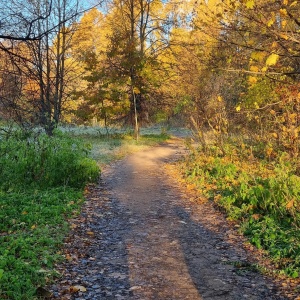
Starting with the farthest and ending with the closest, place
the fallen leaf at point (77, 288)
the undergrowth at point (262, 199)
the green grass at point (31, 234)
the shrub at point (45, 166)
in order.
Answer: the shrub at point (45, 166) < the undergrowth at point (262, 199) < the fallen leaf at point (77, 288) < the green grass at point (31, 234)

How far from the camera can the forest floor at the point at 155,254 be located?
4.07 m

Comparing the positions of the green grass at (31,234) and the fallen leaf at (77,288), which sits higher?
the green grass at (31,234)

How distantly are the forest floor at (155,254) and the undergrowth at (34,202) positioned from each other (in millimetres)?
275

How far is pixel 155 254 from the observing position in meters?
5.15

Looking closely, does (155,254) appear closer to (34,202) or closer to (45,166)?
(34,202)

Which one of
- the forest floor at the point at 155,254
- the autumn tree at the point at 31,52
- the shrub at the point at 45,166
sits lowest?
the forest floor at the point at 155,254

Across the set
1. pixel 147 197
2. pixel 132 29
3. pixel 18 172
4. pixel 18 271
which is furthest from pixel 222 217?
pixel 132 29

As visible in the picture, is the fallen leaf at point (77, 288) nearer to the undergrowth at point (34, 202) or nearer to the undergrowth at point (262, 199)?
the undergrowth at point (34, 202)

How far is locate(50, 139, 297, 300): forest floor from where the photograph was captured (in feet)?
13.4

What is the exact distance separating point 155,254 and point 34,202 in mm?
3071

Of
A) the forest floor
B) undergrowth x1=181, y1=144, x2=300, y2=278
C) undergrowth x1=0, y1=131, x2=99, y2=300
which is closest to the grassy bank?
undergrowth x1=0, y1=131, x2=99, y2=300

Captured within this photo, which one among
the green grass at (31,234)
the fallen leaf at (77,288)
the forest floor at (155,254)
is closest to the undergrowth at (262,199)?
the forest floor at (155,254)

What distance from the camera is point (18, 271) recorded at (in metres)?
4.06

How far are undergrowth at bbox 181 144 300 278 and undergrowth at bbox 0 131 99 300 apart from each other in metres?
2.87
